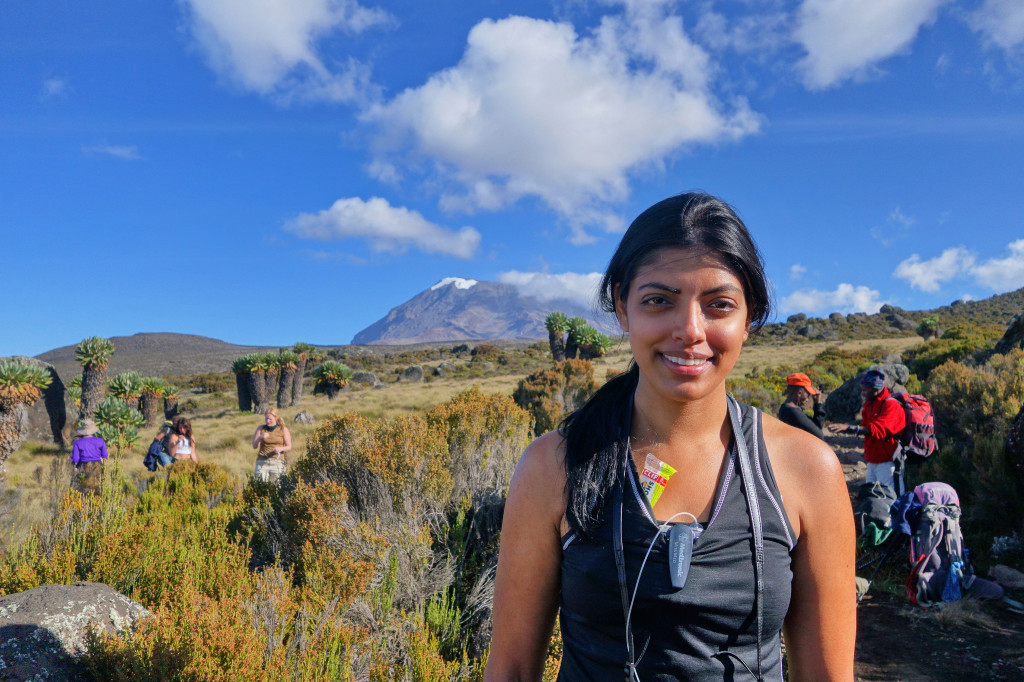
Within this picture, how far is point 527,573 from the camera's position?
4.41 feet

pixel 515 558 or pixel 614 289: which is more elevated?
pixel 614 289

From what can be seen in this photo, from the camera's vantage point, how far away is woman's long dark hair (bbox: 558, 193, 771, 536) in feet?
4.36

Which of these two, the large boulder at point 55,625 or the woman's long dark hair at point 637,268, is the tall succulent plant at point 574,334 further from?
the woman's long dark hair at point 637,268

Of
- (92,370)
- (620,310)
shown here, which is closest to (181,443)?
(620,310)

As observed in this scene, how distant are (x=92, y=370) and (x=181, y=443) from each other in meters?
11.7

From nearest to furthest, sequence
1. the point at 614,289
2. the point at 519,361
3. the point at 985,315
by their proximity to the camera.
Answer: the point at 614,289 → the point at 519,361 → the point at 985,315

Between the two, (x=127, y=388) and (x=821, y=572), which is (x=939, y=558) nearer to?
(x=821, y=572)

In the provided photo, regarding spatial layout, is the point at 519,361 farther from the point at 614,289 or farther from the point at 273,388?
the point at 614,289

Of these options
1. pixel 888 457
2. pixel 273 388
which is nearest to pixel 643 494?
pixel 888 457

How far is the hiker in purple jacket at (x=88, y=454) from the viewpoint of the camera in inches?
327

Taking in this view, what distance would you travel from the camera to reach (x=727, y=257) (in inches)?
53.0

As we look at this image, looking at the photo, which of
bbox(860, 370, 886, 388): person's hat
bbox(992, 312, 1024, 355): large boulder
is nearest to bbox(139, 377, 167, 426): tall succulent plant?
bbox(860, 370, 886, 388): person's hat

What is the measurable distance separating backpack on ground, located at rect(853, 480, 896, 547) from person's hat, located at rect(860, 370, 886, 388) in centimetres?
119

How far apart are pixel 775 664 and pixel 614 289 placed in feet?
3.11
